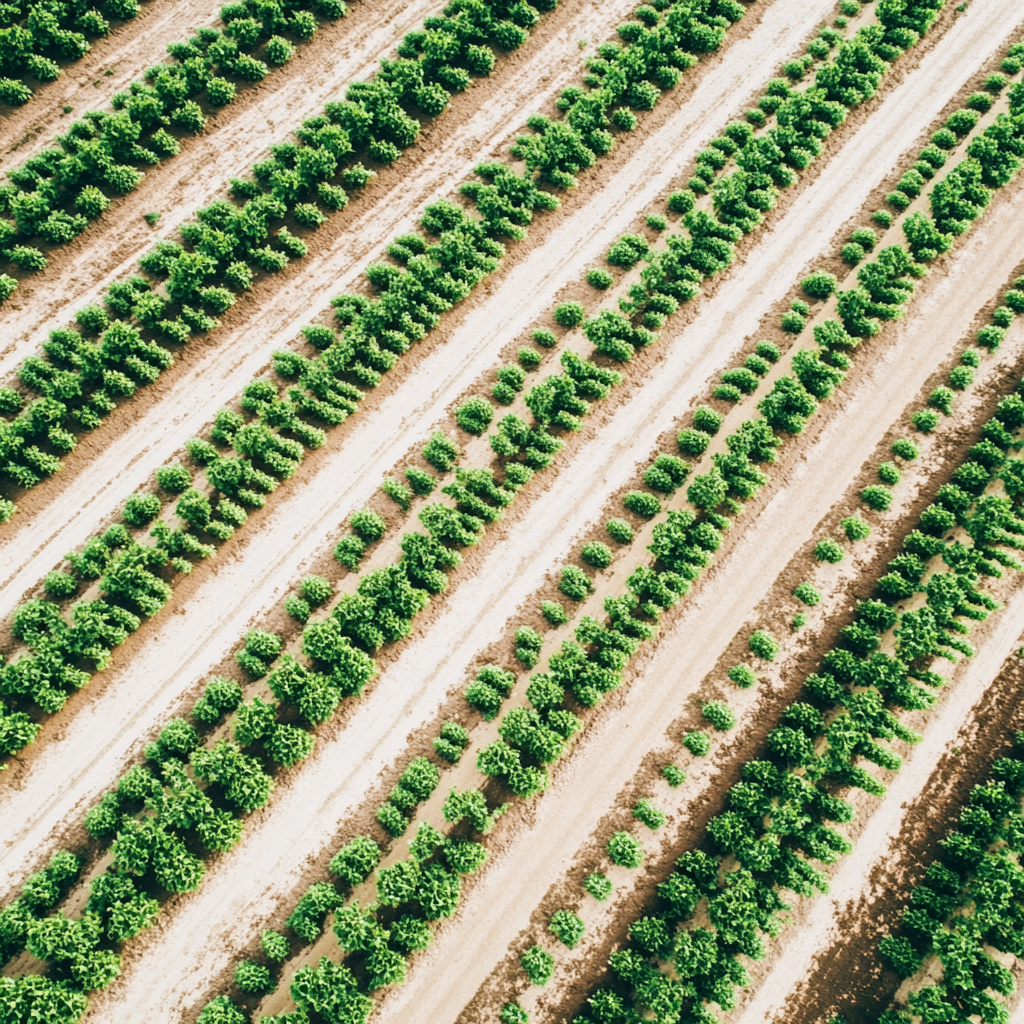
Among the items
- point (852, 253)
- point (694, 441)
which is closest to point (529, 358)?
point (694, 441)

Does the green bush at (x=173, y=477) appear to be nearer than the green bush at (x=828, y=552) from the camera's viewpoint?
No

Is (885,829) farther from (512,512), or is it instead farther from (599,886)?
(512,512)

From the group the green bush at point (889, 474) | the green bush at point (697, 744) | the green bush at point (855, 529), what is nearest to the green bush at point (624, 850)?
the green bush at point (697, 744)

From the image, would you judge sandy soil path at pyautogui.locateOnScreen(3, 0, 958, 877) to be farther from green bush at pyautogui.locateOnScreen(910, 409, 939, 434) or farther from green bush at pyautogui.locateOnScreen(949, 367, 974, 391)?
green bush at pyautogui.locateOnScreen(949, 367, 974, 391)

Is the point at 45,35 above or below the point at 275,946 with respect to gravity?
above

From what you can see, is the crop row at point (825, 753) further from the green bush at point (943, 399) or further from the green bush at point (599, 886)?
the green bush at point (943, 399)

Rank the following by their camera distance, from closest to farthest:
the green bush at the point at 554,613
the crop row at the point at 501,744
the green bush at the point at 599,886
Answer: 1. the green bush at the point at 599,886
2. the crop row at the point at 501,744
3. the green bush at the point at 554,613
